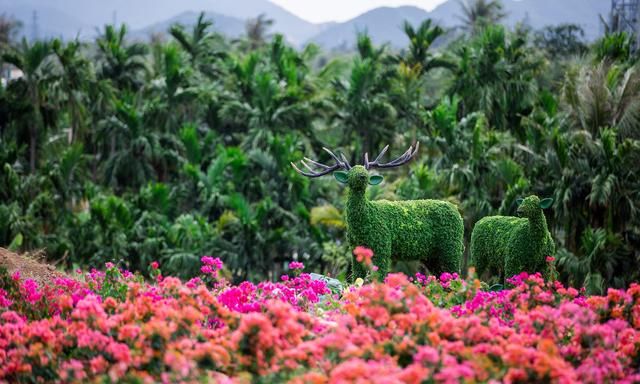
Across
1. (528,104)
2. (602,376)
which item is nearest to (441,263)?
(602,376)

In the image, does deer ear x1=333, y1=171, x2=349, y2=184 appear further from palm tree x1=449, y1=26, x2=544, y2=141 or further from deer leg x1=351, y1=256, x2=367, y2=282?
palm tree x1=449, y1=26, x2=544, y2=141

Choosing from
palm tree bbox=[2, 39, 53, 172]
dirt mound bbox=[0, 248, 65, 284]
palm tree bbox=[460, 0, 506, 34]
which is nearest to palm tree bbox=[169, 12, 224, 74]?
palm tree bbox=[2, 39, 53, 172]

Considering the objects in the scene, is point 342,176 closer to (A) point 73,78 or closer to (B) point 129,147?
(A) point 73,78

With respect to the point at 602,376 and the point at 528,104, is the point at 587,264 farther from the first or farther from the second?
the point at 602,376

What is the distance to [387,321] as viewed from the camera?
600cm

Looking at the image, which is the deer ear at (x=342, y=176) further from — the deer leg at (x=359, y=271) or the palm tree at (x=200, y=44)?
the palm tree at (x=200, y=44)

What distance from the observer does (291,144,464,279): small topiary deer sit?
10.1 metres

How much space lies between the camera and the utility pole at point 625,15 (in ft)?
80.0

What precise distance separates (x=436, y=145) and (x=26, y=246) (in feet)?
35.8

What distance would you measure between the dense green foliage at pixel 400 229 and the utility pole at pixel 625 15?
15416 mm

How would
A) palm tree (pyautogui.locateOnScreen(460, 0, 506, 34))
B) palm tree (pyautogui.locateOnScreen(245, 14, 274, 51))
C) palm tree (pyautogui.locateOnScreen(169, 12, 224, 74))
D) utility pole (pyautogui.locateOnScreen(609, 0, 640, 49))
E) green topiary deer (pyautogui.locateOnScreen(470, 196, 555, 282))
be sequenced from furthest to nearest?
palm tree (pyautogui.locateOnScreen(245, 14, 274, 51))
palm tree (pyautogui.locateOnScreen(460, 0, 506, 34))
palm tree (pyautogui.locateOnScreen(169, 12, 224, 74))
utility pole (pyautogui.locateOnScreen(609, 0, 640, 49))
green topiary deer (pyautogui.locateOnScreen(470, 196, 555, 282))

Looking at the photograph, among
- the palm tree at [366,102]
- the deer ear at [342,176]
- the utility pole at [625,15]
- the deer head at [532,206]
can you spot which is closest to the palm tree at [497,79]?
the palm tree at [366,102]

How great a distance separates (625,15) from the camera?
84.7ft

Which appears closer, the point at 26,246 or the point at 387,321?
the point at 387,321
